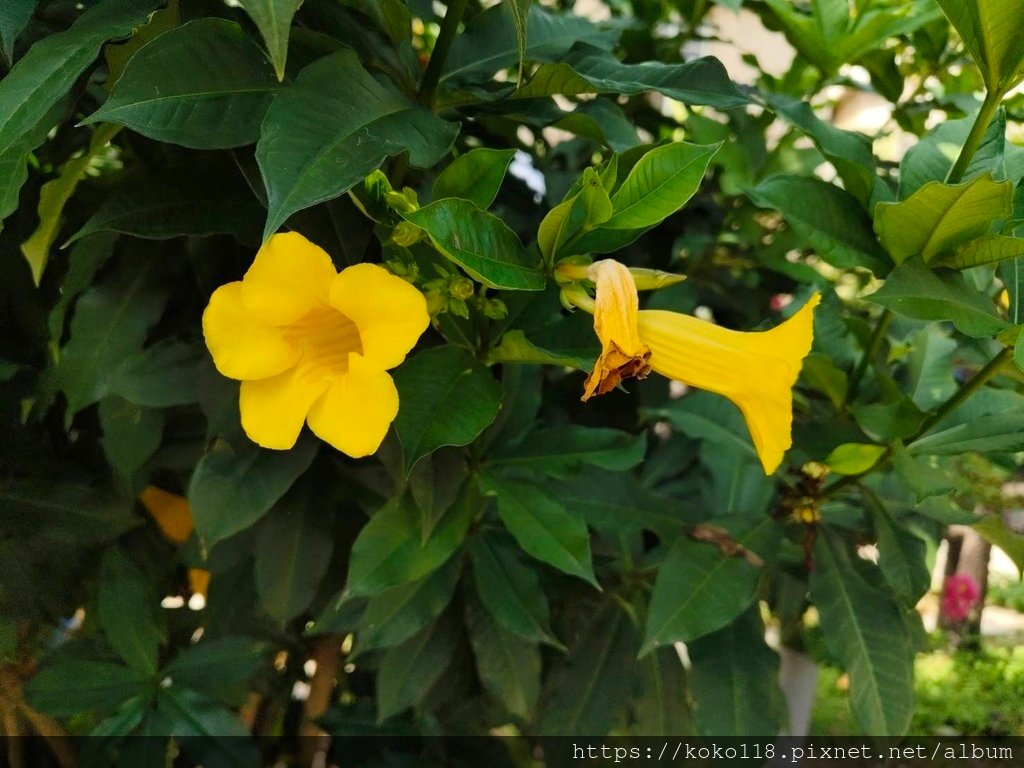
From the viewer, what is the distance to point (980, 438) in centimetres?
64

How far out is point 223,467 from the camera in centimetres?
60

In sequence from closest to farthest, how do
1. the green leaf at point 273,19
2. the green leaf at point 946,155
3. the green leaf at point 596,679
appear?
1. the green leaf at point 273,19
2. the green leaf at point 946,155
3. the green leaf at point 596,679

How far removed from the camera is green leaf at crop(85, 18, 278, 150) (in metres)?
0.41

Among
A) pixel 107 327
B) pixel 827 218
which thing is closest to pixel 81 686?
pixel 107 327

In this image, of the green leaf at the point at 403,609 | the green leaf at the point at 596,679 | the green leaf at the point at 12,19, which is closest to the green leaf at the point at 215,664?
the green leaf at the point at 403,609

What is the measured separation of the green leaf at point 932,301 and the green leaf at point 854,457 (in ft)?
0.53

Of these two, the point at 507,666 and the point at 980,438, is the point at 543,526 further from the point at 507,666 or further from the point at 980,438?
the point at 980,438

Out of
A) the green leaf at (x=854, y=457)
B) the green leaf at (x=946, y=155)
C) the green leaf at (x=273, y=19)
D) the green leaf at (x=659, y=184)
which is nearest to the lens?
the green leaf at (x=273, y=19)

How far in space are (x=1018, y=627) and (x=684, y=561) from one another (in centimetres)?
45

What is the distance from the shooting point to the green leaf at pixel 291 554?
0.69 metres

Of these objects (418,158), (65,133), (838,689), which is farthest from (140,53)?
(838,689)

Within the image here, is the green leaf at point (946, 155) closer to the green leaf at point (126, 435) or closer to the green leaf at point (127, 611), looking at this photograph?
the green leaf at point (126, 435)

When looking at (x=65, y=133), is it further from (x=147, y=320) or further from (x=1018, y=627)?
(x=1018, y=627)

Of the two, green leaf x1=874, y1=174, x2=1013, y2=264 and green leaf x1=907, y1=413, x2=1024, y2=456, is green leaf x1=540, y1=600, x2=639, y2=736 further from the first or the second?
A: green leaf x1=874, y1=174, x2=1013, y2=264
